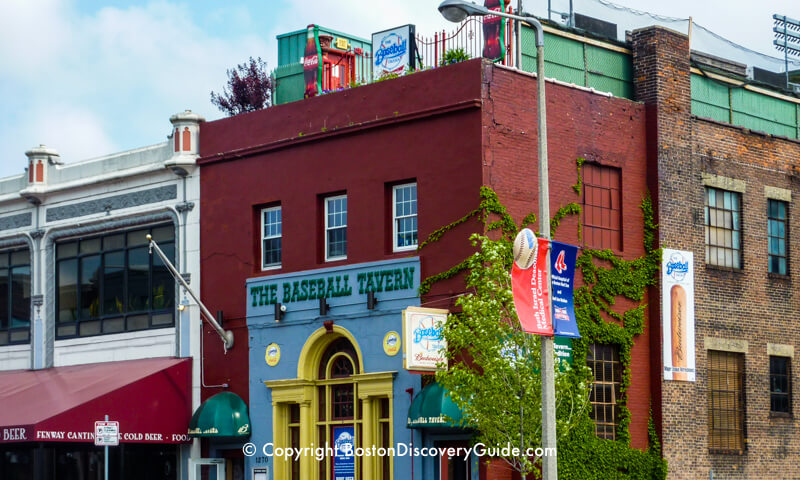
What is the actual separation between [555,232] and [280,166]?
6.75 m

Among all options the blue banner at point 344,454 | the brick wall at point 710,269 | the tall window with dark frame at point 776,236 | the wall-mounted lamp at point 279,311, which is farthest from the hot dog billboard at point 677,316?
the wall-mounted lamp at point 279,311

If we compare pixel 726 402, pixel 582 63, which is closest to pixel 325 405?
pixel 726 402

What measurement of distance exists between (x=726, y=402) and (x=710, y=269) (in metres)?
3.09

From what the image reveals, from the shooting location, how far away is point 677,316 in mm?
30469

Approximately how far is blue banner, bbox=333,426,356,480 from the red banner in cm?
967

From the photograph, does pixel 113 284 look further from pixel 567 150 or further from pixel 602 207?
pixel 602 207

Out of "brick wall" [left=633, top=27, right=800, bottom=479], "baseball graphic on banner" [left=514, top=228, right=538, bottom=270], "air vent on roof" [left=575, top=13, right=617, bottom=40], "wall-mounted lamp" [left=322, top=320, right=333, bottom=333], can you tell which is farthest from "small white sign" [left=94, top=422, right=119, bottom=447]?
"air vent on roof" [left=575, top=13, right=617, bottom=40]

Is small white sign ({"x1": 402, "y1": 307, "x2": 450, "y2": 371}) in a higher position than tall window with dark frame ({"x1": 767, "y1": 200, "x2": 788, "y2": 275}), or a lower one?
lower

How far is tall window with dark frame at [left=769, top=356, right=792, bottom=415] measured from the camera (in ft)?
108

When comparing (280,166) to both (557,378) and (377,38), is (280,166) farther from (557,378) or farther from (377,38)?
(557,378)

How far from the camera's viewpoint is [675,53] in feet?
104

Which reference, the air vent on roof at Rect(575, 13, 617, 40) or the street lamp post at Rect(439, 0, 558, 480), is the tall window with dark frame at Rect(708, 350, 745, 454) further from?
the street lamp post at Rect(439, 0, 558, 480)

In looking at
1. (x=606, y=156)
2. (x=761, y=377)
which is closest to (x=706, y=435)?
(x=761, y=377)

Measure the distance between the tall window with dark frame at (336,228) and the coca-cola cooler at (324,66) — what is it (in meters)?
3.48
